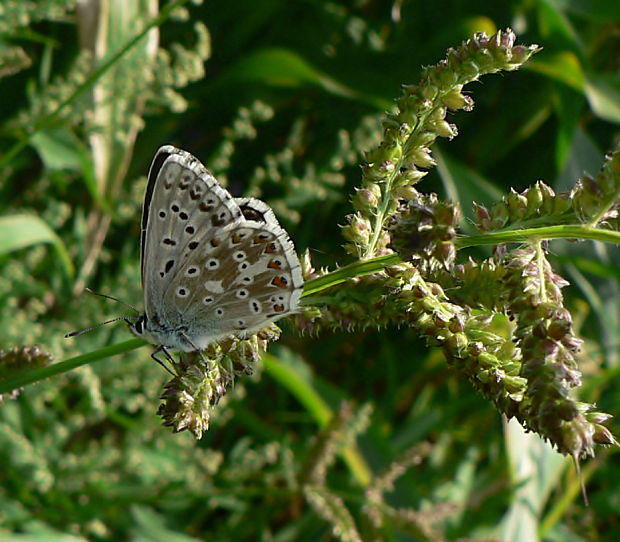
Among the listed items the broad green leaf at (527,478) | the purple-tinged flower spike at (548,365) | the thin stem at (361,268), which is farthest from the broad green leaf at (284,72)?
the purple-tinged flower spike at (548,365)

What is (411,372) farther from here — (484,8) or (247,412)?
(484,8)

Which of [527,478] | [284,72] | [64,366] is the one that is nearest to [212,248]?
[64,366]

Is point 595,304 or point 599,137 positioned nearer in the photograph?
point 595,304

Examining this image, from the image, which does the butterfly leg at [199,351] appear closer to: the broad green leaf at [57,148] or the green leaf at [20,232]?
the green leaf at [20,232]

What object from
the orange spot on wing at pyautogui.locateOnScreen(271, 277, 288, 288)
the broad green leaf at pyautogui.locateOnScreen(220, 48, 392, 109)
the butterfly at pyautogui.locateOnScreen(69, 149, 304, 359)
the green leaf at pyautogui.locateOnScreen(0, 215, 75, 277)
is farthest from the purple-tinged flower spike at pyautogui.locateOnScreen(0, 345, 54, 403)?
the broad green leaf at pyautogui.locateOnScreen(220, 48, 392, 109)

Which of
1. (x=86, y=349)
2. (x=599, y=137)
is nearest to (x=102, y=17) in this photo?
(x=86, y=349)

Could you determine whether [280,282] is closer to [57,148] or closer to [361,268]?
[361,268]
